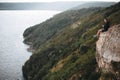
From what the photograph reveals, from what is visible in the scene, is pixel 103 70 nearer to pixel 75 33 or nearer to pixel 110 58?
pixel 110 58

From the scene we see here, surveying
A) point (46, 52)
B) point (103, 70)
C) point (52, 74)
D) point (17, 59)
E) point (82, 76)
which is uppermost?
point (103, 70)

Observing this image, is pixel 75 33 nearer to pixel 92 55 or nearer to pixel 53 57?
pixel 53 57

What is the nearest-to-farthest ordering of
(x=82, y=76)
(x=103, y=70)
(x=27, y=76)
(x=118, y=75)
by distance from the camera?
1. (x=118, y=75)
2. (x=103, y=70)
3. (x=82, y=76)
4. (x=27, y=76)

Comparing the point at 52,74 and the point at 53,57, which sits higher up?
the point at 52,74

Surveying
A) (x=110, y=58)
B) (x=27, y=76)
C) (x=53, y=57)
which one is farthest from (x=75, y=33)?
(x=110, y=58)

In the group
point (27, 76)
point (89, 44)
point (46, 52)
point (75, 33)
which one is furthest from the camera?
point (75, 33)

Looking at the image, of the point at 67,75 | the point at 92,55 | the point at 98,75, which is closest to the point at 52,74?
the point at 67,75

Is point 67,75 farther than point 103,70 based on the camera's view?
Yes
